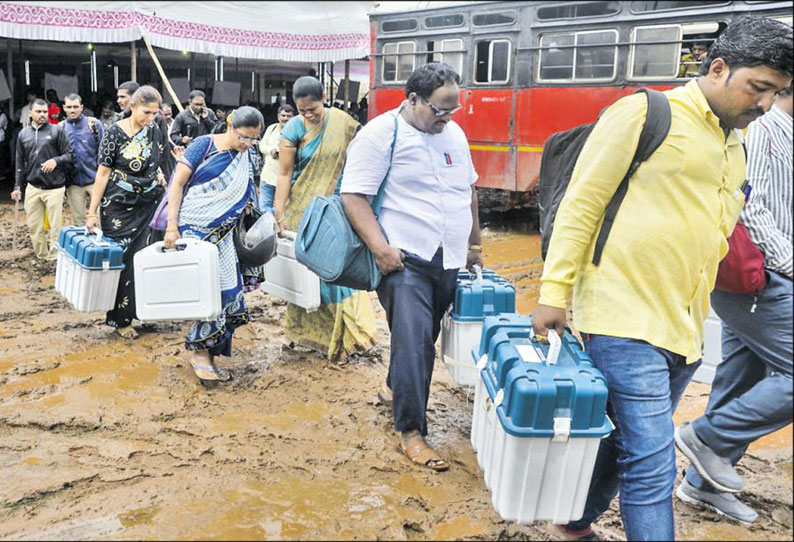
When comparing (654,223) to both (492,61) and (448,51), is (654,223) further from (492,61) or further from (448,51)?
(448,51)

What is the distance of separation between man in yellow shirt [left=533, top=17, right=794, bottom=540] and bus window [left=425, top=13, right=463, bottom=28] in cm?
756

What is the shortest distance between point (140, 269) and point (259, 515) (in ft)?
5.82

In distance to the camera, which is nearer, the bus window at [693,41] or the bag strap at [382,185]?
the bag strap at [382,185]

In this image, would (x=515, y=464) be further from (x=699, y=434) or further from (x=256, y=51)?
(x=256, y=51)

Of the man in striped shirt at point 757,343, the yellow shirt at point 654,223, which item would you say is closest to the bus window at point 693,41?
the man in striped shirt at point 757,343

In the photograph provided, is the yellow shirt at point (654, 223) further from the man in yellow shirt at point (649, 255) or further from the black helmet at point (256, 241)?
the black helmet at point (256, 241)

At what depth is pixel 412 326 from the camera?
10.4ft

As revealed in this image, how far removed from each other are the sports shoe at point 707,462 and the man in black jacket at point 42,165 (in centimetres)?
610

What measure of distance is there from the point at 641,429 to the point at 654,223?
551 millimetres

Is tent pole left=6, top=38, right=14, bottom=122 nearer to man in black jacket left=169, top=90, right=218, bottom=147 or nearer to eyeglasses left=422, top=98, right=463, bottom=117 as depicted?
man in black jacket left=169, top=90, right=218, bottom=147

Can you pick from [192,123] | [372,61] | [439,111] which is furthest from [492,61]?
[439,111]

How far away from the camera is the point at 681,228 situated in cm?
197

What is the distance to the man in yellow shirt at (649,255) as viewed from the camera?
1.96 metres

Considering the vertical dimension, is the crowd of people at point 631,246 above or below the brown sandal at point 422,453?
above
